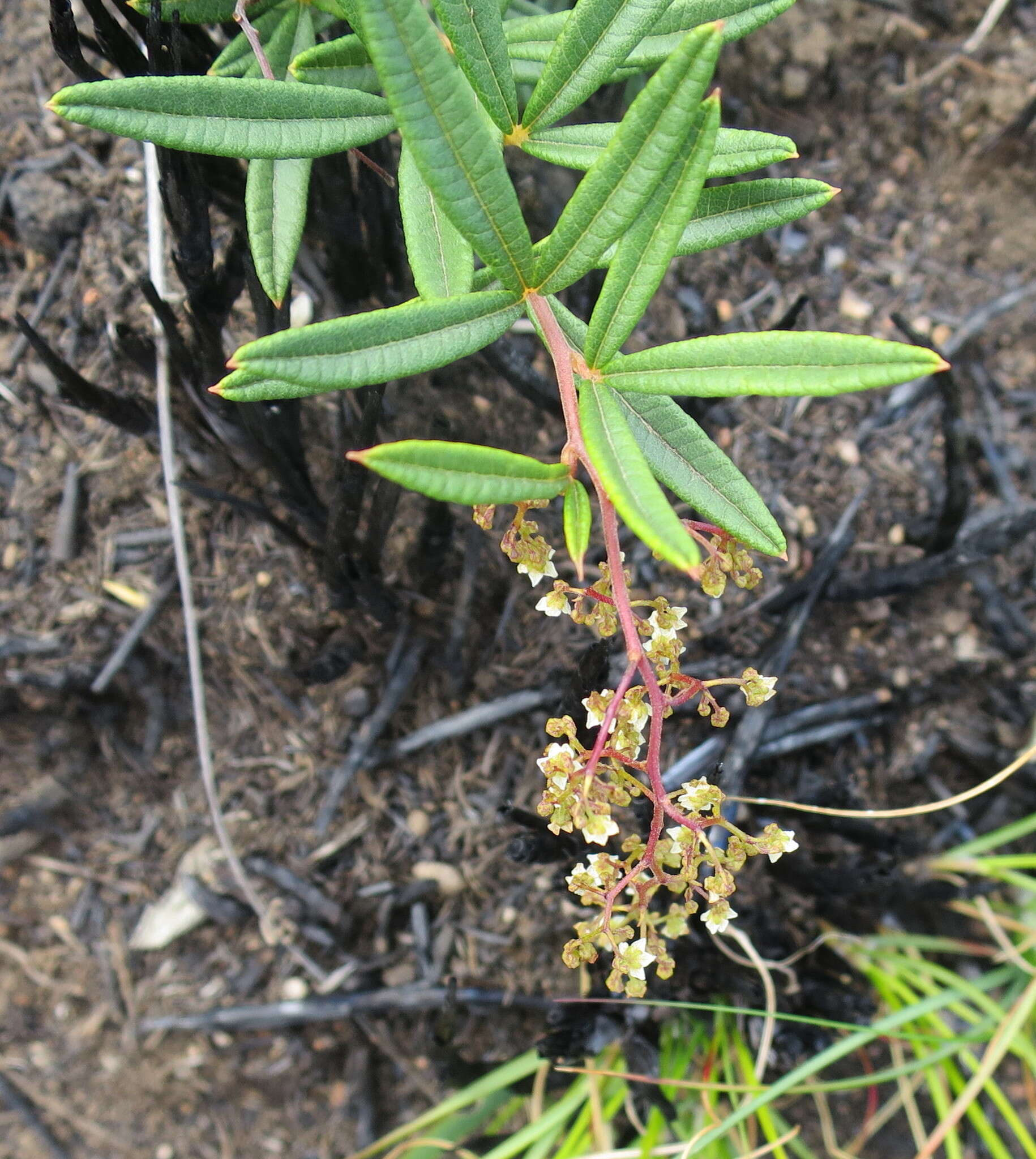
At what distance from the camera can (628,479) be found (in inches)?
28.5

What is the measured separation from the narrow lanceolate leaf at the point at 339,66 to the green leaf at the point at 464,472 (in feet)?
1.67

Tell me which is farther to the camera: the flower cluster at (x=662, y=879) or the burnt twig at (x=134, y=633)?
the burnt twig at (x=134, y=633)

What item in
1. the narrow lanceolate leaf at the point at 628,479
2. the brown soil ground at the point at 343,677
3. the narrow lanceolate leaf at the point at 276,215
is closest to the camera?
the narrow lanceolate leaf at the point at 628,479

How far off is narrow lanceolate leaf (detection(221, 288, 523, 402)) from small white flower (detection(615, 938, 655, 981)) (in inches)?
21.8

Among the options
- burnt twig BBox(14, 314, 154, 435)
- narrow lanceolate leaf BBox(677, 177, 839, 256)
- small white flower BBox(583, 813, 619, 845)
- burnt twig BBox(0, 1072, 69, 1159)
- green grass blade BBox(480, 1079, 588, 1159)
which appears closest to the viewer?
small white flower BBox(583, 813, 619, 845)

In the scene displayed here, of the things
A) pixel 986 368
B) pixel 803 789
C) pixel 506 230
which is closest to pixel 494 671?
pixel 803 789

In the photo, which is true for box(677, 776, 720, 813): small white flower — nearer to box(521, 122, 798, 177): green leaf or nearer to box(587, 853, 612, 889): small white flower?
box(587, 853, 612, 889): small white flower

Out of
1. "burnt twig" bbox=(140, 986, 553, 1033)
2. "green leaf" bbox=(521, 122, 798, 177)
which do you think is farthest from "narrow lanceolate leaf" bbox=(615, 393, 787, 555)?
"burnt twig" bbox=(140, 986, 553, 1033)

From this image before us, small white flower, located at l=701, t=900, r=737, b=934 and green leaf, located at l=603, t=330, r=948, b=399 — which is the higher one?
green leaf, located at l=603, t=330, r=948, b=399

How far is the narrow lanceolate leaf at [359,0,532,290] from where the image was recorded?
25.5 inches

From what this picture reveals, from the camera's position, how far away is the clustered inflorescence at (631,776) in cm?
78

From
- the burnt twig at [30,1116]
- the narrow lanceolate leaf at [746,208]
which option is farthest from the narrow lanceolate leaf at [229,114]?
the burnt twig at [30,1116]

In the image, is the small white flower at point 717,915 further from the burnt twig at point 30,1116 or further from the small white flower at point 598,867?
the burnt twig at point 30,1116

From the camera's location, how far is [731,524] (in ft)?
2.68
